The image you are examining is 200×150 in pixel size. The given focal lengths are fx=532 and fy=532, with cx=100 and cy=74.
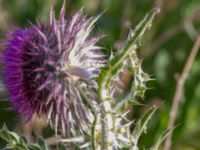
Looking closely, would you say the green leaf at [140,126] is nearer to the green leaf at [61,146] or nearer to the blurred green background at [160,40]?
the green leaf at [61,146]

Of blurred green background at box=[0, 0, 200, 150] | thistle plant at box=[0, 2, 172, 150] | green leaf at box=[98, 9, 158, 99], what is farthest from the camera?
blurred green background at box=[0, 0, 200, 150]

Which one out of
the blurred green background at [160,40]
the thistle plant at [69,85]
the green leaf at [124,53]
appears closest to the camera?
the green leaf at [124,53]

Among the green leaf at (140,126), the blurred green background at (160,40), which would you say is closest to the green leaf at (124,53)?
the green leaf at (140,126)

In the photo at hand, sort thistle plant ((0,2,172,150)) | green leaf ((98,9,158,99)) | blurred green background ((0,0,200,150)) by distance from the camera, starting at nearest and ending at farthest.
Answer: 1. green leaf ((98,9,158,99))
2. thistle plant ((0,2,172,150))
3. blurred green background ((0,0,200,150))

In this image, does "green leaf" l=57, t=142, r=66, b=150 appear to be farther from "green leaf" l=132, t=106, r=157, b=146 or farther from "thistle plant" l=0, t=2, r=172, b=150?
"green leaf" l=132, t=106, r=157, b=146

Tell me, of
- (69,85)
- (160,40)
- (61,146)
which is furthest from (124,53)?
(160,40)

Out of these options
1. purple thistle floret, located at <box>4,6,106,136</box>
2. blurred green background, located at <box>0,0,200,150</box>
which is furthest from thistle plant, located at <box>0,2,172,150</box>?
blurred green background, located at <box>0,0,200,150</box>

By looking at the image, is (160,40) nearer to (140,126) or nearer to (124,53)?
(140,126)
